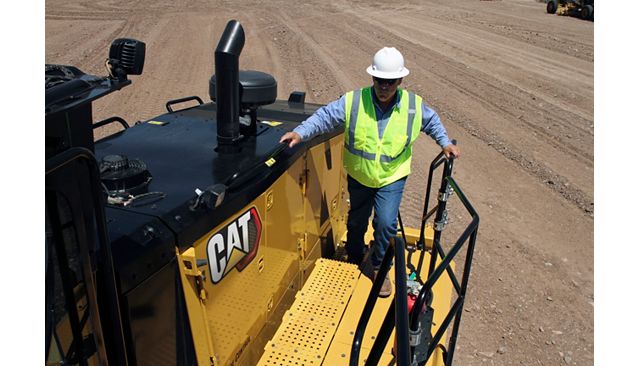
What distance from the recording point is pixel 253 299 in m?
3.20

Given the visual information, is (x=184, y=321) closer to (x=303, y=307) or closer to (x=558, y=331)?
(x=303, y=307)

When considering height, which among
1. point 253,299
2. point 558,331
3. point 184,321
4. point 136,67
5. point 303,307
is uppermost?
point 136,67

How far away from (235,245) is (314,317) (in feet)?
4.06

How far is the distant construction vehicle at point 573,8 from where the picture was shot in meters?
25.7

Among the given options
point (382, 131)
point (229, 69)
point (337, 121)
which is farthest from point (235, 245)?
point (382, 131)

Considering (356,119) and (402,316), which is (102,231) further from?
(356,119)

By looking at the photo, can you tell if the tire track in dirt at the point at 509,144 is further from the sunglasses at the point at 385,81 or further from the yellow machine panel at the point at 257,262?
the yellow machine panel at the point at 257,262

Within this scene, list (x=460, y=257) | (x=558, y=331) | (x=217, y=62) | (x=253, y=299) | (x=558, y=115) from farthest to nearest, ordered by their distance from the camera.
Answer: (x=558, y=115), (x=460, y=257), (x=558, y=331), (x=253, y=299), (x=217, y=62)

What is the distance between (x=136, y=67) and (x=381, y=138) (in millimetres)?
2312

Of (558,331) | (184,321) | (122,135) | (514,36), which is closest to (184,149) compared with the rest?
(122,135)

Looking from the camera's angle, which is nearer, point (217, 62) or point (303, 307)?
point (217, 62)

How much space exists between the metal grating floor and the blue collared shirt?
113 centimetres

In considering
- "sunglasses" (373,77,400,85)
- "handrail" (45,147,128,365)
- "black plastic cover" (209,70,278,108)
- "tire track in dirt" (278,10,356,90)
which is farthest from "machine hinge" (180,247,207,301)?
"tire track in dirt" (278,10,356,90)

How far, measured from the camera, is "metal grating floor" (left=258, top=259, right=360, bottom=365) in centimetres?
341
